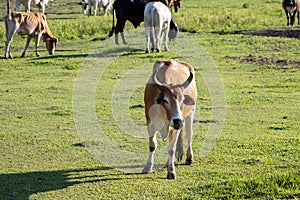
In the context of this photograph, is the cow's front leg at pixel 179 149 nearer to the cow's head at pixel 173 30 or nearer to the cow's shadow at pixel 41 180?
the cow's shadow at pixel 41 180

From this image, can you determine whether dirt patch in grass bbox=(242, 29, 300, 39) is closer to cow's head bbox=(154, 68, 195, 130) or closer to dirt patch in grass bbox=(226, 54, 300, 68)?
dirt patch in grass bbox=(226, 54, 300, 68)

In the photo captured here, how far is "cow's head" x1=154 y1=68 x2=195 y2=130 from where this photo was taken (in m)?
7.30

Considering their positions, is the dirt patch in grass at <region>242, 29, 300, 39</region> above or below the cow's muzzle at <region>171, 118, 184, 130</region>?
below

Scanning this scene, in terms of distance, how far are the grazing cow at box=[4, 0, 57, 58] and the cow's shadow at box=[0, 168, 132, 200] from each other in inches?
428

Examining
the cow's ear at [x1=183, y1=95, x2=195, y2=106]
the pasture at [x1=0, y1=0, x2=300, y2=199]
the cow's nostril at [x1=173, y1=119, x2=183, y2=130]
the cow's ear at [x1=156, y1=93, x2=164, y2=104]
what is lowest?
the pasture at [x1=0, y1=0, x2=300, y2=199]

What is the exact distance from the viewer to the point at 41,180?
310 inches

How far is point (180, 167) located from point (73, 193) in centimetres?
156

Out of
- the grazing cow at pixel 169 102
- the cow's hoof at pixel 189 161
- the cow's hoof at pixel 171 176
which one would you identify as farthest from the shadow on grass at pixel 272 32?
the cow's hoof at pixel 171 176

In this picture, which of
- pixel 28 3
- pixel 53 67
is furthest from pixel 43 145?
pixel 28 3

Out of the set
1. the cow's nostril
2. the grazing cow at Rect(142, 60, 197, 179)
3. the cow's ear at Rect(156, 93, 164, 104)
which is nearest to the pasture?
the grazing cow at Rect(142, 60, 197, 179)

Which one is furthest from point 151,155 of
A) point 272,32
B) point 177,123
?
point 272,32

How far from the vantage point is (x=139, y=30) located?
915 inches

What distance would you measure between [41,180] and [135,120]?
3527 millimetres

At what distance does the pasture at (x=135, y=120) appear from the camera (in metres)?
7.60
